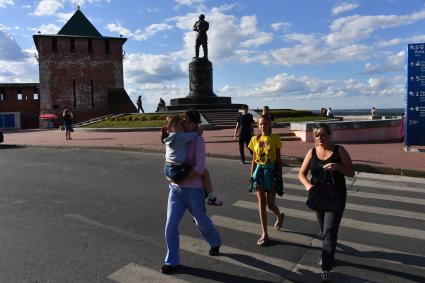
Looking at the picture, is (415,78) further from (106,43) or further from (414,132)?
(106,43)

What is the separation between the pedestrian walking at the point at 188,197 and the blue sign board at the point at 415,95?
37.7 ft

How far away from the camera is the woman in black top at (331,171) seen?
3924 mm

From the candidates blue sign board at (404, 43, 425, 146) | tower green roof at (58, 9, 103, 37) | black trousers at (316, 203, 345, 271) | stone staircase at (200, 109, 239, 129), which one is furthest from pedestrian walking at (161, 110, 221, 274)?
tower green roof at (58, 9, 103, 37)

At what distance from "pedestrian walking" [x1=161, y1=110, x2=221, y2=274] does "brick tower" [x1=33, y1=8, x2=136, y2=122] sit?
4653 centimetres

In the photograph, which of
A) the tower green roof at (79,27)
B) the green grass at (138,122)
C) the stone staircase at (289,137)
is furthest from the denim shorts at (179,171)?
the tower green roof at (79,27)

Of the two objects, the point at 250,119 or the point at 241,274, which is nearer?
the point at 241,274

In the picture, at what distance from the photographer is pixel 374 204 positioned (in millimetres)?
6875

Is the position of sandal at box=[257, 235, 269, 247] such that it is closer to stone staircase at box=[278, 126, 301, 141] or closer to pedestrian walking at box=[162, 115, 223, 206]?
pedestrian walking at box=[162, 115, 223, 206]

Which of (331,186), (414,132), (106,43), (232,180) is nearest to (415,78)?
(414,132)

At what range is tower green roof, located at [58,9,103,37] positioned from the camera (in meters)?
49.9

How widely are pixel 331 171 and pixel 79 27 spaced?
52.2m

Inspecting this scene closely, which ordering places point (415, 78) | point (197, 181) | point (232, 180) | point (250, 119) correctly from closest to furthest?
point (197, 181), point (232, 180), point (250, 119), point (415, 78)

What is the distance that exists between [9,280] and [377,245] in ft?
13.3

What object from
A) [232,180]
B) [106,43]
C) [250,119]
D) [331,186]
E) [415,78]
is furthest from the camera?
[106,43]
